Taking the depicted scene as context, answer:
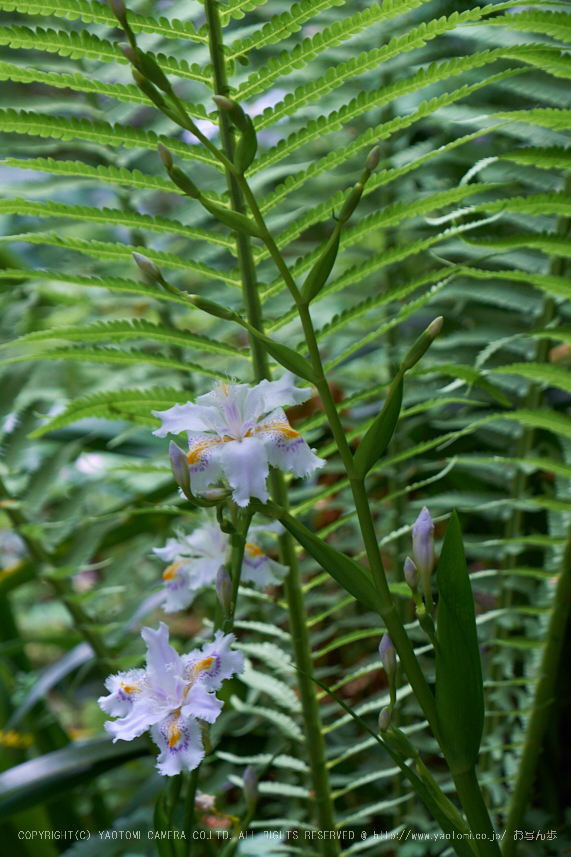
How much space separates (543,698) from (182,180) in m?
0.70

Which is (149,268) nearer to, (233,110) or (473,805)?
(233,110)

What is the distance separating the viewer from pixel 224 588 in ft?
Answer: 1.50

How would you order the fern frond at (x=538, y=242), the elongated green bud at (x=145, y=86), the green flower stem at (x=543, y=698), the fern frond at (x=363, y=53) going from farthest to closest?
the green flower stem at (x=543, y=698)
the fern frond at (x=538, y=242)
the fern frond at (x=363, y=53)
the elongated green bud at (x=145, y=86)

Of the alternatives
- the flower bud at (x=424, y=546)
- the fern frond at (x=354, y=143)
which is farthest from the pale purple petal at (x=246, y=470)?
the fern frond at (x=354, y=143)

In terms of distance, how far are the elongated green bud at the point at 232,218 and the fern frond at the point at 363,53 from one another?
0.23m

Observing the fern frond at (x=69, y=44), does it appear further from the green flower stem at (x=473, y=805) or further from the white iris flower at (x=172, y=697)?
the green flower stem at (x=473, y=805)

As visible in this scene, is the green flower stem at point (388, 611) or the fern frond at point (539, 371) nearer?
the green flower stem at point (388, 611)

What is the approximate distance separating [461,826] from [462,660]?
118 mm

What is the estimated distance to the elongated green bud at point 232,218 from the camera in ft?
1.33

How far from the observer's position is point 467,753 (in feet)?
1.42

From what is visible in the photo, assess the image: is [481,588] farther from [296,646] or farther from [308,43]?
[308,43]

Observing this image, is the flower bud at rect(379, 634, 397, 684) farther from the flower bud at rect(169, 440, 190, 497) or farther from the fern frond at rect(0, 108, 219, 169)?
the fern frond at rect(0, 108, 219, 169)

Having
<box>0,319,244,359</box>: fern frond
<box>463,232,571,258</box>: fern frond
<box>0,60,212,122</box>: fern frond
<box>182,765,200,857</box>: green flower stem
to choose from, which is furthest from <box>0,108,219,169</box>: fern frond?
<box>182,765,200,857</box>: green flower stem

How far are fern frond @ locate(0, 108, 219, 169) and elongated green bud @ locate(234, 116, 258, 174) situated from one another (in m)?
0.21
